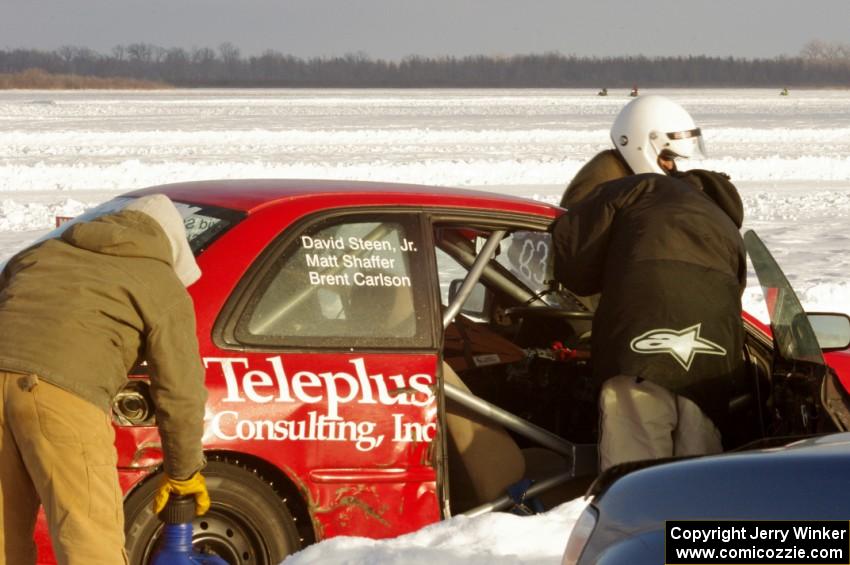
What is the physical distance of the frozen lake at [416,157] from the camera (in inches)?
576

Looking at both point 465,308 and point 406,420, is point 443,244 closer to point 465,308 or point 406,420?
point 465,308

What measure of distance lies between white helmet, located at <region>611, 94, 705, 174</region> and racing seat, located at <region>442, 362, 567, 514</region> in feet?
5.94

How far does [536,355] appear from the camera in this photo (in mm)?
5461

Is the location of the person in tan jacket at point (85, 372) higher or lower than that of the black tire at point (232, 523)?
higher

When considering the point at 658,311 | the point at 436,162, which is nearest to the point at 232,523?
the point at 658,311

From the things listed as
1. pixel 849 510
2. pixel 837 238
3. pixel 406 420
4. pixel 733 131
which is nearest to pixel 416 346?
pixel 406 420

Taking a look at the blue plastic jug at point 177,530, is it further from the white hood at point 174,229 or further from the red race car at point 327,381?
the white hood at point 174,229

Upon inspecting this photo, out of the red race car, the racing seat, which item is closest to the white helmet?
the red race car

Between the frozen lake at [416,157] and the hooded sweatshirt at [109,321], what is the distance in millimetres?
7028

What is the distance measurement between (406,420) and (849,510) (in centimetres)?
207

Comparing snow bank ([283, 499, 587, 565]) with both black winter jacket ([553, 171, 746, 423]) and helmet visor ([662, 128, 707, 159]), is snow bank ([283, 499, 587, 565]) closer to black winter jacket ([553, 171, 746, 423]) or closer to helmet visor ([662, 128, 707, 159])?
black winter jacket ([553, 171, 746, 423])

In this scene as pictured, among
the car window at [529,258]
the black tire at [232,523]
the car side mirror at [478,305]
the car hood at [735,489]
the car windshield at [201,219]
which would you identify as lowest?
the black tire at [232,523]

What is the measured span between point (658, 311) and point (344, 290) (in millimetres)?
1109

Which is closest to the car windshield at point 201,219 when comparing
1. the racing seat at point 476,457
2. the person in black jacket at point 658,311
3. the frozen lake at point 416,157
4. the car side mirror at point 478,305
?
the racing seat at point 476,457
